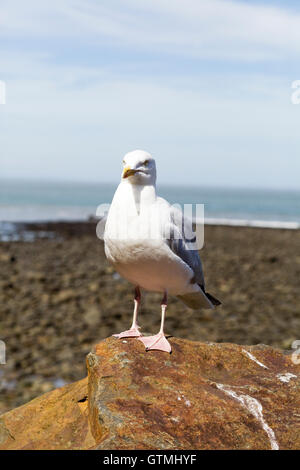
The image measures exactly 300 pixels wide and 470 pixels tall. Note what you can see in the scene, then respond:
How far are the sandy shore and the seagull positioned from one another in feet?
17.4

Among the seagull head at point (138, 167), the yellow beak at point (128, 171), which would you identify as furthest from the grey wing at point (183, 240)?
the yellow beak at point (128, 171)

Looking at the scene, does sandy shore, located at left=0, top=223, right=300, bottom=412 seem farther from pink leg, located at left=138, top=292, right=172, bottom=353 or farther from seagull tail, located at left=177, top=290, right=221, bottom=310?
pink leg, located at left=138, top=292, right=172, bottom=353

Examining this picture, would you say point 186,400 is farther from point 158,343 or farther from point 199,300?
point 199,300

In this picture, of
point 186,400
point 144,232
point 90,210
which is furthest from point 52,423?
point 90,210

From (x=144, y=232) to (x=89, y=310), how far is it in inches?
380

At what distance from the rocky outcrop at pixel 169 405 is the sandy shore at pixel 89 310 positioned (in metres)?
4.58

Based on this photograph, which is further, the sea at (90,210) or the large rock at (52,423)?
the sea at (90,210)

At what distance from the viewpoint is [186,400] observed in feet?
15.6

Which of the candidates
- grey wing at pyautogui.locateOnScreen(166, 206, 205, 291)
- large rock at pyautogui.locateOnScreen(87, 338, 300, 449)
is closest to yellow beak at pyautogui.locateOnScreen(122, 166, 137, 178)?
grey wing at pyautogui.locateOnScreen(166, 206, 205, 291)

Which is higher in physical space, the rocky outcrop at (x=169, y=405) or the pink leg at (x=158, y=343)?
the pink leg at (x=158, y=343)

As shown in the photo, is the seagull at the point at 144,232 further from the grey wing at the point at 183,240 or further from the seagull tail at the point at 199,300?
the seagull tail at the point at 199,300

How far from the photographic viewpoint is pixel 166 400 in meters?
4.73

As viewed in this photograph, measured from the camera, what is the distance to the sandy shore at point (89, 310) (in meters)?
11.1
